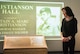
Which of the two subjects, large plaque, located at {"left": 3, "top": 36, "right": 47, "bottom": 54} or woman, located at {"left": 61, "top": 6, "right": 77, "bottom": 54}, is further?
large plaque, located at {"left": 3, "top": 36, "right": 47, "bottom": 54}

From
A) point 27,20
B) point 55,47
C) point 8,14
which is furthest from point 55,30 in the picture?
point 8,14

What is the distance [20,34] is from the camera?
18.6 ft

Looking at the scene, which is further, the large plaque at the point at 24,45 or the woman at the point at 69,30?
the large plaque at the point at 24,45

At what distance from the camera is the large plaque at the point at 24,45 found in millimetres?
4828

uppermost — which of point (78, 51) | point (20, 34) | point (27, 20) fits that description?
point (27, 20)

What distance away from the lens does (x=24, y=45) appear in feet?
16.5

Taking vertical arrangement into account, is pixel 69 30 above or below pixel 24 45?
above

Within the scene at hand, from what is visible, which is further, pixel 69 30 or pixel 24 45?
pixel 24 45

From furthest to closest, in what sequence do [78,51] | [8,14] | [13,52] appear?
[78,51] → [8,14] → [13,52]

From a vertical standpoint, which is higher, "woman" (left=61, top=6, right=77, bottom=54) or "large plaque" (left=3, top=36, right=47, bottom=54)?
"woman" (left=61, top=6, right=77, bottom=54)

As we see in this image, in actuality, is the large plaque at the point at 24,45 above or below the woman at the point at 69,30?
below

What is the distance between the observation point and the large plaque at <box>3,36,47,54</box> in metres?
4.83

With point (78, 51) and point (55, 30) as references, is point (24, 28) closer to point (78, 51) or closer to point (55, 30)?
point (55, 30)

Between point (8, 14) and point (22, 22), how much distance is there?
0.44m
